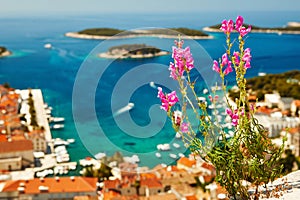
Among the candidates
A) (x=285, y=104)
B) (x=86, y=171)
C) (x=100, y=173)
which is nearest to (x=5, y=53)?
(x=285, y=104)

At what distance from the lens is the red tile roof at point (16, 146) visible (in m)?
7.09

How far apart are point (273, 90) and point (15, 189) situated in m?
9.02

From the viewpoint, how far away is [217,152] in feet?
2.54

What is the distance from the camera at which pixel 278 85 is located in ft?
42.2

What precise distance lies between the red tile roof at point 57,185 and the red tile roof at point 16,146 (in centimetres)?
174

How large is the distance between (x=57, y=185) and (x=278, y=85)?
Answer: 29.7 feet

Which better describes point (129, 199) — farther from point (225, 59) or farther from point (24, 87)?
point (24, 87)

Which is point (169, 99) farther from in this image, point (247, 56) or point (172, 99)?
point (247, 56)

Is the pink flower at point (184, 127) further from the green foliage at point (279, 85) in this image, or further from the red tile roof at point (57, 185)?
the green foliage at point (279, 85)

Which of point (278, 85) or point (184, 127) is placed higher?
point (184, 127)

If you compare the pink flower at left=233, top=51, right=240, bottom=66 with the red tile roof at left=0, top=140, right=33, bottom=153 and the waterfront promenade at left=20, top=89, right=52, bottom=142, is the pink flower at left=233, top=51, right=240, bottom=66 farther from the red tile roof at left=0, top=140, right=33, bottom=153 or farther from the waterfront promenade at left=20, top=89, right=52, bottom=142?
the waterfront promenade at left=20, top=89, right=52, bottom=142

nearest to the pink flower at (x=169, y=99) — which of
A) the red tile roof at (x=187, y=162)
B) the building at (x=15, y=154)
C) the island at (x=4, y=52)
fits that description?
the red tile roof at (x=187, y=162)

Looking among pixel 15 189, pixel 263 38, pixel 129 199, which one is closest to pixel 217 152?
pixel 129 199

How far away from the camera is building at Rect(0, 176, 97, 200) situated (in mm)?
5173
